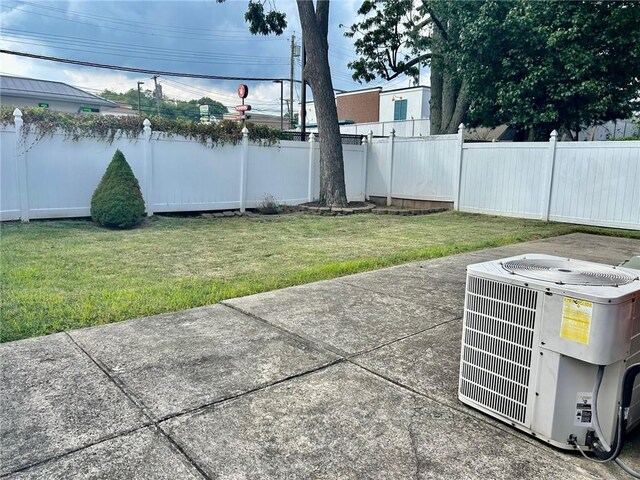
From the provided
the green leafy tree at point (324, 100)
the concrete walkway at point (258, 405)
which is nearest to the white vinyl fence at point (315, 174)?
the green leafy tree at point (324, 100)

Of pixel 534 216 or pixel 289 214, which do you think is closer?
pixel 534 216

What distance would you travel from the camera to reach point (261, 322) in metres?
3.82

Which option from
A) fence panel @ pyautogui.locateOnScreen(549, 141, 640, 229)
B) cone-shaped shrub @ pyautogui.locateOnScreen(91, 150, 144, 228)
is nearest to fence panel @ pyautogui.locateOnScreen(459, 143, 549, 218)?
fence panel @ pyautogui.locateOnScreen(549, 141, 640, 229)

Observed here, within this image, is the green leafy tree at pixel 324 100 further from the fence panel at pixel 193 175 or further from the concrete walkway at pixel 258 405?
the concrete walkway at pixel 258 405

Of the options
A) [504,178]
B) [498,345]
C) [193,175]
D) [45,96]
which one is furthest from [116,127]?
[45,96]

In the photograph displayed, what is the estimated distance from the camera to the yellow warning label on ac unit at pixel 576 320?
6.61 ft

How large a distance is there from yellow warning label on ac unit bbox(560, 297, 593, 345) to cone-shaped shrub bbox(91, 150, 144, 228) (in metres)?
8.34

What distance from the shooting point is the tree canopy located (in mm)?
11523

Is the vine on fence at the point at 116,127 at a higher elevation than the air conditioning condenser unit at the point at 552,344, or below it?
higher

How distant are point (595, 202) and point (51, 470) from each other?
10890mm

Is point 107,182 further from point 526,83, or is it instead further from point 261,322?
point 526,83

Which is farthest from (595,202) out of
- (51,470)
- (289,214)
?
Result: (51,470)

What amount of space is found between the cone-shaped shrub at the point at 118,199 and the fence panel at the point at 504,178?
26.0 ft

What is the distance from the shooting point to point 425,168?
43.8ft
